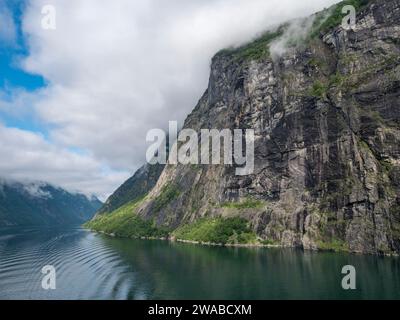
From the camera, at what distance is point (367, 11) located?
17575 centimetres

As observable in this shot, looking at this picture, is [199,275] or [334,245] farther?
[334,245]

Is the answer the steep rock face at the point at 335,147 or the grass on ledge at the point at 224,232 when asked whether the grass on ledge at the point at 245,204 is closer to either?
the steep rock face at the point at 335,147

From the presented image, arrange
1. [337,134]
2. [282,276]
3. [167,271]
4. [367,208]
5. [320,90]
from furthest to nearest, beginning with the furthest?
[320,90] → [337,134] → [367,208] → [167,271] → [282,276]

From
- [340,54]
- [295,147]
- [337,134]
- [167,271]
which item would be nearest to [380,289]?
[167,271]

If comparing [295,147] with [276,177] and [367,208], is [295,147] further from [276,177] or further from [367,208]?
[367,208]

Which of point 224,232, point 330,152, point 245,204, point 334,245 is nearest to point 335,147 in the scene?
point 330,152

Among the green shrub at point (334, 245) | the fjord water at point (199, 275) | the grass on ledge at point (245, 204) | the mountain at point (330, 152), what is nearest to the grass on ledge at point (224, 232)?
the mountain at point (330, 152)

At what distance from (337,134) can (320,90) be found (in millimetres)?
26587

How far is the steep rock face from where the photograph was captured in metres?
138

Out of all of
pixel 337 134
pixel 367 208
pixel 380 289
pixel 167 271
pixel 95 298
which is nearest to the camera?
pixel 95 298

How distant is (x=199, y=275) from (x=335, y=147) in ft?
Answer: 291

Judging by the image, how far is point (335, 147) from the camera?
157875 mm

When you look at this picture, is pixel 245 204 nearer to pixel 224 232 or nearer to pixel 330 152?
pixel 224 232

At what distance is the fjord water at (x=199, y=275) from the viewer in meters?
75.7
